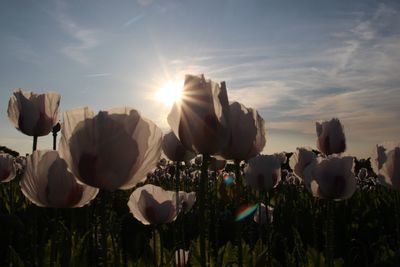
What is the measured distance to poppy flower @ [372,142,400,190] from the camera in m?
2.85

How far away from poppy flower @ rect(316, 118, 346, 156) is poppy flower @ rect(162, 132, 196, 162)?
143cm

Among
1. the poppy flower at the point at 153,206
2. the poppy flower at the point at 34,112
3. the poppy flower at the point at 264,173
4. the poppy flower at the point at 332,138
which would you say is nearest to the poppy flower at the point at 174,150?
the poppy flower at the point at 153,206

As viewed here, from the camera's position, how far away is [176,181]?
3.06m

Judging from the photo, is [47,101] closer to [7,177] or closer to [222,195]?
[7,177]

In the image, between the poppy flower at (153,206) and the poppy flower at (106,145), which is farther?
the poppy flower at (153,206)

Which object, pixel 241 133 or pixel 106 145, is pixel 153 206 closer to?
pixel 241 133

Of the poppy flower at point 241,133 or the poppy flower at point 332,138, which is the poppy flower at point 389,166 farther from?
the poppy flower at point 241,133

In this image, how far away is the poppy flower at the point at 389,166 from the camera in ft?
9.36

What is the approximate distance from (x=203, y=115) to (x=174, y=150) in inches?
69.6

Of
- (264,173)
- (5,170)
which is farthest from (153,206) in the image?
(5,170)

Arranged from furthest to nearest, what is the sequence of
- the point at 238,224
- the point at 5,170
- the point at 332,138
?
1. the point at 5,170
2. the point at 332,138
3. the point at 238,224

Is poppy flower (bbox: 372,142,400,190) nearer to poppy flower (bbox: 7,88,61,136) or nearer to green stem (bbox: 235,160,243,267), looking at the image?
green stem (bbox: 235,160,243,267)

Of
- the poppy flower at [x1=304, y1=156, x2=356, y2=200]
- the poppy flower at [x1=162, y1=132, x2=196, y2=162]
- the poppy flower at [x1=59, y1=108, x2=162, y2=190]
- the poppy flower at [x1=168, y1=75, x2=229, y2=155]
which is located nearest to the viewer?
the poppy flower at [x1=59, y1=108, x2=162, y2=190]

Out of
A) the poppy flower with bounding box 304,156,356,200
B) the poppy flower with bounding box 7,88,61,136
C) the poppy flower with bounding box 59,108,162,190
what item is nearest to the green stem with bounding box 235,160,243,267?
the poppy flower with bounding box 59,108,162,190
